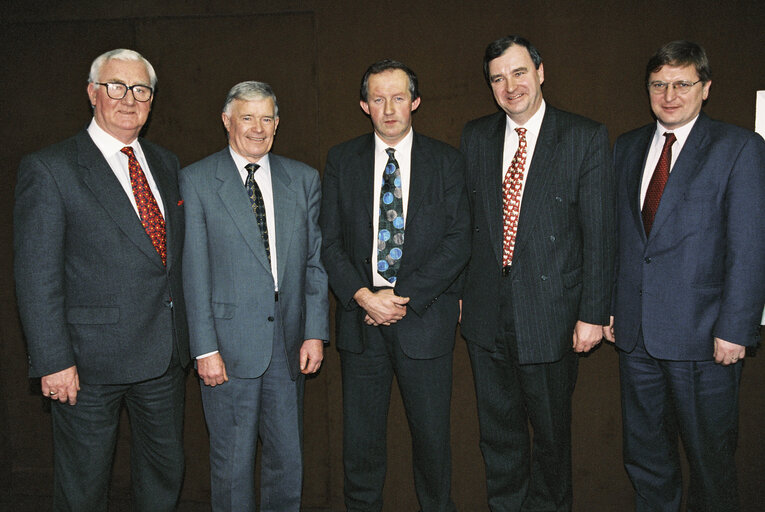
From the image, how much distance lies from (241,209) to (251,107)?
47cm

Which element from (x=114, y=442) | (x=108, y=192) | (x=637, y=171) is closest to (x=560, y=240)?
(x=637, y=171)

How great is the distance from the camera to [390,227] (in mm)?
2541

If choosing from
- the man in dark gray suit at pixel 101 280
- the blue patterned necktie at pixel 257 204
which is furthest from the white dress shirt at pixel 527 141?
the man in dark gray suit at pixel 101 280

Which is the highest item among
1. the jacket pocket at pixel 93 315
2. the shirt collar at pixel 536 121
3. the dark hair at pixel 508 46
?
the dark hair at pixel 508 46

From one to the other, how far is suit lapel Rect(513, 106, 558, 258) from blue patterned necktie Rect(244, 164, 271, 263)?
115 cm

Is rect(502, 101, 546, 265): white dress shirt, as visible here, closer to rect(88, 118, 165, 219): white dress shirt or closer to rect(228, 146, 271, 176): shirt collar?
rect(228, 146, 271, 176): shirt collar

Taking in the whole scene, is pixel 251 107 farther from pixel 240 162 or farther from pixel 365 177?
pixel 365 177

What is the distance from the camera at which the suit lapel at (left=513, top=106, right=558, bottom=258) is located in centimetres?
240

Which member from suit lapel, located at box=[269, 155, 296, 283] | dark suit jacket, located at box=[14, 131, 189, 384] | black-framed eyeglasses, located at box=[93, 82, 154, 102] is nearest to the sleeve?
dark suit jacket, located at box=[14, 131, 189, 384]

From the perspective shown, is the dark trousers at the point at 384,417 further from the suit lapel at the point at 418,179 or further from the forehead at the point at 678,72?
the forehead at the point at 678,72

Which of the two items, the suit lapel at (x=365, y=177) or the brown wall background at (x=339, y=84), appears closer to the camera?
the suit lapel at (x=365, y=177)

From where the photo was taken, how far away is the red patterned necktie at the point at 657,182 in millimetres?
2389

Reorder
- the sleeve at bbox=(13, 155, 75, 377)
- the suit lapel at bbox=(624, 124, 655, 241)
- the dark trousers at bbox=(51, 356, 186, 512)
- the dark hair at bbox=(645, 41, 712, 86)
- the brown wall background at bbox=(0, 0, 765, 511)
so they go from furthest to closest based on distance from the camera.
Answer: the brown wall background at bbox=(0, 0, 765, 511) → the suit lapel at bbox=(624, 124, 655, 241) → the dark hair at bbox=(645, 41, 712, 86) → the dark trousers at bbox=(51, 356, 186, 512) → the sleeve at bbox=(13, 155, 75, 377)

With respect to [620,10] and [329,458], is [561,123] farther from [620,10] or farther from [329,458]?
[329,458]
